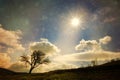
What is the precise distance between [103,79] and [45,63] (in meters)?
78.8

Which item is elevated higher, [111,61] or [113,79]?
[111,61]

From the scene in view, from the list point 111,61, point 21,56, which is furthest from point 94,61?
point 21,56

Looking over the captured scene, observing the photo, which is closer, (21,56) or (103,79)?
(103,79)

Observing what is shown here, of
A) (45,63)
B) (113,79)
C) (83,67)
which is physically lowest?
(113,79)

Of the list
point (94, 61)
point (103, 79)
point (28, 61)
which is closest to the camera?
point (103, 79)

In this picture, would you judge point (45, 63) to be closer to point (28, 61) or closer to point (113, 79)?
point (28, 61)

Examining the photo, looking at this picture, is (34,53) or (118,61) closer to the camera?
(118,61)

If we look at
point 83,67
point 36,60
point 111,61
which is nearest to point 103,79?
point 83,67

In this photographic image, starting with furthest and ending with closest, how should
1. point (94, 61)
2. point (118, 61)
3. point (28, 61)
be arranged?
point (28, 61), point (94, 61), point (118, 61)

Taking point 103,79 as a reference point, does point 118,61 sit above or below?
above

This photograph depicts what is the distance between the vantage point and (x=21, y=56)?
380 ft

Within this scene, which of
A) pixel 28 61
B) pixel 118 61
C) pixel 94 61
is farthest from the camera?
pixel 28 61

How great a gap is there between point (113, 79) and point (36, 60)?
77.6m

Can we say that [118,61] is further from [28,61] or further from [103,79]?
[28,61]
